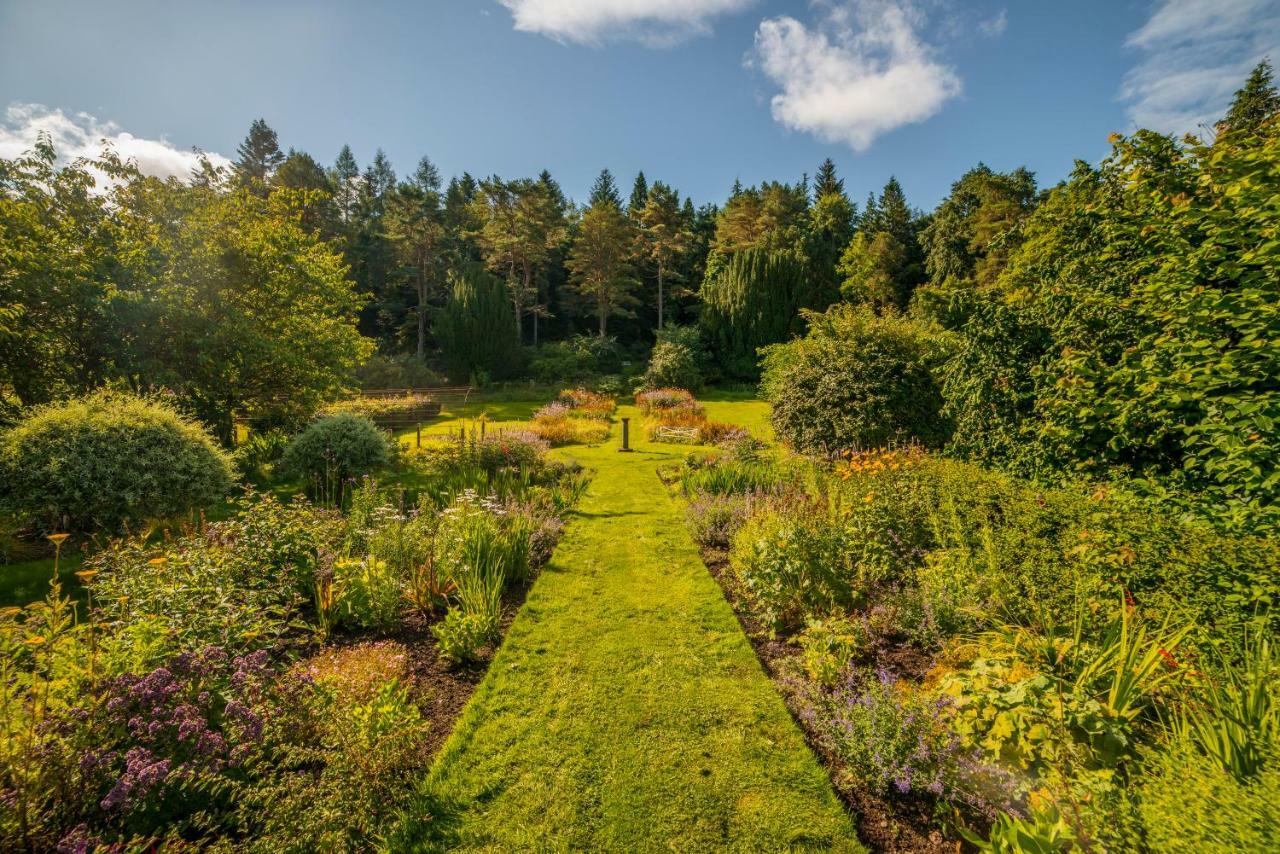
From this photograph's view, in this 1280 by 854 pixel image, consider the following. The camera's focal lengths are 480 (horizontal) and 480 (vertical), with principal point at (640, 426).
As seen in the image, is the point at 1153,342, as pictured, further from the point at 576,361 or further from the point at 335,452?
the point at 576,361

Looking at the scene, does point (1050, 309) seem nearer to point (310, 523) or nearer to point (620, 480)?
point (620, 480)

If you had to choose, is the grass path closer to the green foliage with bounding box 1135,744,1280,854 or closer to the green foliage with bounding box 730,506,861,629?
the green foliage with bounding box 730,506,861,629

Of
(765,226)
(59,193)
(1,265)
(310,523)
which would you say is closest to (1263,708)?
(310,523)

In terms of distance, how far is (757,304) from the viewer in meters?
32.0

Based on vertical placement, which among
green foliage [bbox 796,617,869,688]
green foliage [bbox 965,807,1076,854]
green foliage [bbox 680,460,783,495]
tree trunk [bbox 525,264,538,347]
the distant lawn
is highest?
tree trunk [bbox 525,264,538,347]

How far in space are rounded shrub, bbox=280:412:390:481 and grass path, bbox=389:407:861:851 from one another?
6362 mm

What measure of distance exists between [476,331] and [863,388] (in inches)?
996

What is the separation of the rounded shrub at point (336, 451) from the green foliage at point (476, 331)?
20268 mm

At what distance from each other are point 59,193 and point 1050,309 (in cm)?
1695

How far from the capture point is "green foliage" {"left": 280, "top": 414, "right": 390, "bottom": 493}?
9.66 metres

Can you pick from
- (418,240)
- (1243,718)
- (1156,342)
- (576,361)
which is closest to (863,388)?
(1156,342)

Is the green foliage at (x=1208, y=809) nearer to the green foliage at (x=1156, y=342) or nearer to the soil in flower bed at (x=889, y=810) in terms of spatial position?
the soil in flower bed at (x=889, y=810)

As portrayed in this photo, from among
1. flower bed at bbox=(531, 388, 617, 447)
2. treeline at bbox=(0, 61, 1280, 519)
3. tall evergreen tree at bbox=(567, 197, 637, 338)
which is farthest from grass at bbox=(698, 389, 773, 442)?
tall evergreen tree at bbox=(567, 197, 637, 338)

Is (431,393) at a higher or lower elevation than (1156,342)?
lower
